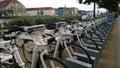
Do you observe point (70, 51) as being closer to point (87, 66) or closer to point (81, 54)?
point (81, 54)

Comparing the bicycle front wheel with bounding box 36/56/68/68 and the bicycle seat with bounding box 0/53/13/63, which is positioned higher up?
the bicycle seat with bounding box 0/53/13/63

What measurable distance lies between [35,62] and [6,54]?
472 millimetres

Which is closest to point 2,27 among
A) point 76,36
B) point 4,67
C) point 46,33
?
point 46,33

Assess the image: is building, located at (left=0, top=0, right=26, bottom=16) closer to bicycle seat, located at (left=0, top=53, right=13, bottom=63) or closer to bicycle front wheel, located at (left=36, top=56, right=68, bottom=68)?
bicycle seat, located at (left=0, top=53, right=13, bottom=63)

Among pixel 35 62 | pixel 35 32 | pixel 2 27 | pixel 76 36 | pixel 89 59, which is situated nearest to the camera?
pixel 35 32

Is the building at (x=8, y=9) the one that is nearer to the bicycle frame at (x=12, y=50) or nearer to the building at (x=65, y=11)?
the building at (x=65, y=11)

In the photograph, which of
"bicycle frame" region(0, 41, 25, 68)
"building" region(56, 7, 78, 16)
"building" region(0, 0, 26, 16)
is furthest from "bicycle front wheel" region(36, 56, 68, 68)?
"building" region(0, 0, 26, 16)

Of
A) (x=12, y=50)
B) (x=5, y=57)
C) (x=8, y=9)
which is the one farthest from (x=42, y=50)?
(x=8, y=9)

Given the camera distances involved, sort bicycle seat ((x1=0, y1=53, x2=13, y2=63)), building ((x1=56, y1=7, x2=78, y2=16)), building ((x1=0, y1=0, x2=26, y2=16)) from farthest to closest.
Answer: building ((x1=0, y1=0, x2=26, y2=16)), building ((x1=56, y1=7, x2=78, y2=16)), bicycle seat ((x1=0, y1=53, x2=13, y2=63))

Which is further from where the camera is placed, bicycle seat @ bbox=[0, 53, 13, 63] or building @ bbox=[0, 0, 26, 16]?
building @ bbox=[0, 0, 26, 16]

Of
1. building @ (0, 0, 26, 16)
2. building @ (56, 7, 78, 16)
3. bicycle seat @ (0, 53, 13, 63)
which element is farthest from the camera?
building @ (0, 0, 26, 16)

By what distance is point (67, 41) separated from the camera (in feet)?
12.6

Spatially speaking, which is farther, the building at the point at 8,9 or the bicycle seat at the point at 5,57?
A: the building at the point at 8,9

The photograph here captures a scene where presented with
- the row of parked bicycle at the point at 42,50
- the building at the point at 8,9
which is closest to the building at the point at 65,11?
the building at the point at 8,9
